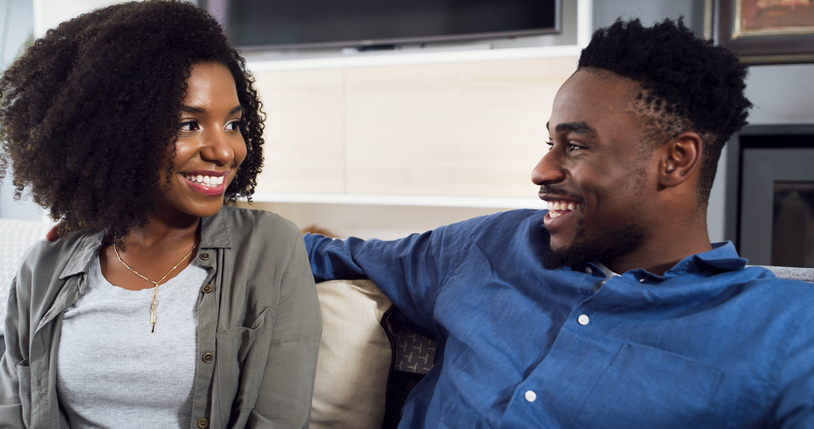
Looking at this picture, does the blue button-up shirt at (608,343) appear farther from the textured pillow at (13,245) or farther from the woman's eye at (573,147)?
the textured pillow at (13,245)

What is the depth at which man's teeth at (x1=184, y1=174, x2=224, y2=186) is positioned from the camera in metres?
0.96

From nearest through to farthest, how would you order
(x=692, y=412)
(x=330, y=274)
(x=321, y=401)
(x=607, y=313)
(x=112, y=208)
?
1. (x=692, y=412)
2. (x=607, y=313)
3. (x=112, y=208)
4. (x=321, y=401)
5. (x=330, y=274)

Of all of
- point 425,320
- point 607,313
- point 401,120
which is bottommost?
point 425,320

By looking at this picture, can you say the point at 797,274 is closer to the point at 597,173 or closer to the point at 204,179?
the point at 597,173

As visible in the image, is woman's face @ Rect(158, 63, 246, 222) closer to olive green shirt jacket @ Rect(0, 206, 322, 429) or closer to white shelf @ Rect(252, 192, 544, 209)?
olive green shirt jacket @ Rect(0, 206, 322, 429)

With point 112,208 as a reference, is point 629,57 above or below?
above

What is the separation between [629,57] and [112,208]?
94 centimetres

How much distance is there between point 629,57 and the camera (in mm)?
918

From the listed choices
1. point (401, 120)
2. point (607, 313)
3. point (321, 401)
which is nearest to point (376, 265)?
point (321, 401)

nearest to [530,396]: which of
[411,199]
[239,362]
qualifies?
[239,362]

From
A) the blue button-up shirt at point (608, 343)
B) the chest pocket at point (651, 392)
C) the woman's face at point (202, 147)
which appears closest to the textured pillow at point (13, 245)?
the woman's face at point (202, 147)

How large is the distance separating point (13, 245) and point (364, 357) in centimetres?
115

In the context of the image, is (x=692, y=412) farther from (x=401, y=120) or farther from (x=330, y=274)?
(x=401, y=120)

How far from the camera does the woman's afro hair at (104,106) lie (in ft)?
3.02
